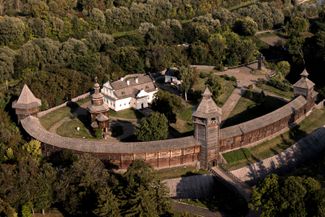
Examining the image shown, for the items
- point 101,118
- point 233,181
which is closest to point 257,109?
point 233,181

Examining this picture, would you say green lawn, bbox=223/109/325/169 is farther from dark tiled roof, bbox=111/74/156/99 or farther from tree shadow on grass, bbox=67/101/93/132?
dark tiled roof, bbox=111/74/156/99

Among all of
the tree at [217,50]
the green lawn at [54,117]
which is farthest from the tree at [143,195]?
the tree at [217,50]

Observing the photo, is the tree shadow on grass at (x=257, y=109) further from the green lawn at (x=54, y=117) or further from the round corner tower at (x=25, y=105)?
the round corner tower at (x=25, y=105)

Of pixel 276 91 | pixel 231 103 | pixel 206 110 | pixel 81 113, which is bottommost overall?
pixel 276 91

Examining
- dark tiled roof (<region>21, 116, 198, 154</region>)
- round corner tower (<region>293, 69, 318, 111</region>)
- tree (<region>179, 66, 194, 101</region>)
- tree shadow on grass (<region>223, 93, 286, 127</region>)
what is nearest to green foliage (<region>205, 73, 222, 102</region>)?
tree (<region>179, 66, 194, 101</region>)

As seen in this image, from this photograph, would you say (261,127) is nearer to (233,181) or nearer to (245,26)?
(233,181)
